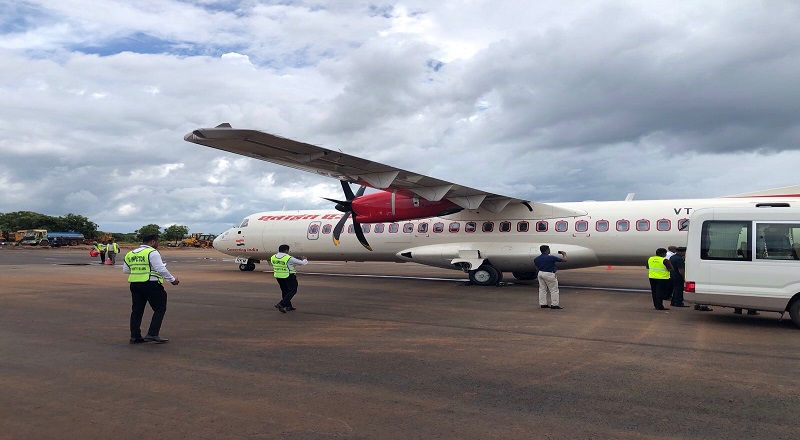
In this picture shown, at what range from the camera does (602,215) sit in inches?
659

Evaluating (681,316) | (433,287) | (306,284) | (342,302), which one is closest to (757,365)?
(681,316)

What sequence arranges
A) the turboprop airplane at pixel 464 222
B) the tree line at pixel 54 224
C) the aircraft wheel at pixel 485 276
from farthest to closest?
1. the tree line at pixel 54 224
2. the aircraft wheel at pixel 485 276
3. the turboprop airplane at pixel 464 222

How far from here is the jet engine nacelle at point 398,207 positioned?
59.1ft

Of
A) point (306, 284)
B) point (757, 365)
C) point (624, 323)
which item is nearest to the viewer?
point (757, 365)

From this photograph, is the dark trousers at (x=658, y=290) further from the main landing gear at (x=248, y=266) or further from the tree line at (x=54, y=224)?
the tree line at (x=54, y=224)

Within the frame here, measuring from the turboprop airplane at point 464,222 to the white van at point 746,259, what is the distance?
489 cm

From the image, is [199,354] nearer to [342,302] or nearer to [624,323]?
[342,302]

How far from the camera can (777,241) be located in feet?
30.9

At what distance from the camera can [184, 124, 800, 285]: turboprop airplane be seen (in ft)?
48.1

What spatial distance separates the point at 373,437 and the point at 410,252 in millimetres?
15072

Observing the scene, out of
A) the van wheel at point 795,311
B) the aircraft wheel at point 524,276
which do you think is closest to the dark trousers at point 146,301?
the van wheel at point 795,311

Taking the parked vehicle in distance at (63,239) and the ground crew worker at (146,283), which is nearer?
the ground crew worker at (146,283)

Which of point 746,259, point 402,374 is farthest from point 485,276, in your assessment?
point 402,374

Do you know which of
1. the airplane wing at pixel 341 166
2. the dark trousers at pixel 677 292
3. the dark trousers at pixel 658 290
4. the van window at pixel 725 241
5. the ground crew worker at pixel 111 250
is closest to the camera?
the van window at pixel 725 241
